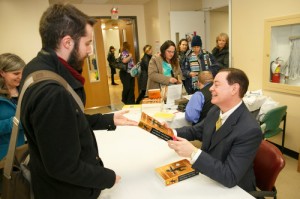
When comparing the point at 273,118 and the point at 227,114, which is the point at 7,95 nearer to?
the point at 227,114

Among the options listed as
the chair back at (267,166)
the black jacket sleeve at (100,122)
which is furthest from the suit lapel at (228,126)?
the black jacket sleeve at (100,122)

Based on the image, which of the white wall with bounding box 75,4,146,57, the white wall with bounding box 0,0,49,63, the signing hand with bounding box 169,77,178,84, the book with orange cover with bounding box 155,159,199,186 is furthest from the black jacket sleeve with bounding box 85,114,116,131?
the white wall with bounding box 75,4,146,57

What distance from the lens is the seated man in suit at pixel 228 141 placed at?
1.12m

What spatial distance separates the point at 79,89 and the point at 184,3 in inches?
194

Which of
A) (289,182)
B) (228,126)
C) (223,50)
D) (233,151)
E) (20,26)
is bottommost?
(289,182)

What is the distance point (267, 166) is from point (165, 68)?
7.17ft

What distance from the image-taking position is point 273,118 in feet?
8.49

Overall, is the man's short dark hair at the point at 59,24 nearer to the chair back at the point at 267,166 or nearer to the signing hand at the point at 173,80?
the chair back at the point at 267,166

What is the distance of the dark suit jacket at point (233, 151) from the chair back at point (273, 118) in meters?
1.44

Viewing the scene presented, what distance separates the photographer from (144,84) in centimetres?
434

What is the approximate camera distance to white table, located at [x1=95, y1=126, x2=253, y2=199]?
1.07m

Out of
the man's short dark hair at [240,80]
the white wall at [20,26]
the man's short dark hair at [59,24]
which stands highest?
the white wall at [20,26]

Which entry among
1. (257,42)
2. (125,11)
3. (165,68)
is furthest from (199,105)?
(125,11)

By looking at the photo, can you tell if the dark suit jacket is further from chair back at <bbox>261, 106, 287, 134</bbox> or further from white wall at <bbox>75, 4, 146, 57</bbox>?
white wall at <bbox>75, 4, 146, 57</bbox>
